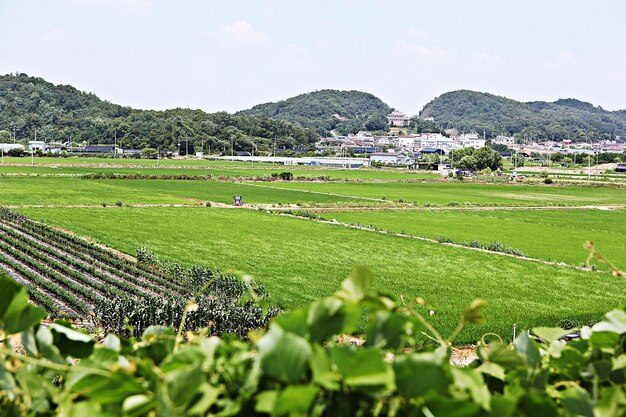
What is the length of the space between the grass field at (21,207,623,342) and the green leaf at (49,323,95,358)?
41.5ft

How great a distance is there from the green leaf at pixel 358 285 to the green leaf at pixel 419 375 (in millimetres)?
161

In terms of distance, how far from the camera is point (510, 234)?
114 ft

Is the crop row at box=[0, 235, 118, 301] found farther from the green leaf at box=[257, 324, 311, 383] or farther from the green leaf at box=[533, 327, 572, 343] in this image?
the green leaf at box=[257, 324, 311, 383]

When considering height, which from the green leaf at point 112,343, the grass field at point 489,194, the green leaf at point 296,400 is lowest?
the grass field at point 489,194

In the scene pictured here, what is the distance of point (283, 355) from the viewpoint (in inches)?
42.2

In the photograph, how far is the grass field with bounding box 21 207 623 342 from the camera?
56.4ft

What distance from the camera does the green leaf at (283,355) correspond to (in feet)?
3.51

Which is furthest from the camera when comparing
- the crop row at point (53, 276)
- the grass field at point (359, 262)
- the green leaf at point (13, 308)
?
the grass field at point (359, 262)

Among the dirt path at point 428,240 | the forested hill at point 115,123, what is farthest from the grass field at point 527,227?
the forested hill at point 115,123

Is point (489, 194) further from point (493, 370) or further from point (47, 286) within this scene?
point (493, 370)

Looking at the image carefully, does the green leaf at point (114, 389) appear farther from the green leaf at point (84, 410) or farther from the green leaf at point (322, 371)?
the green leaf at point (322, 371)

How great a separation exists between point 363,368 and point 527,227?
39252 mm

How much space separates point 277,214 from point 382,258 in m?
16.3

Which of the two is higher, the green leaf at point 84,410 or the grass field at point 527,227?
the green leaf at point 84,410
